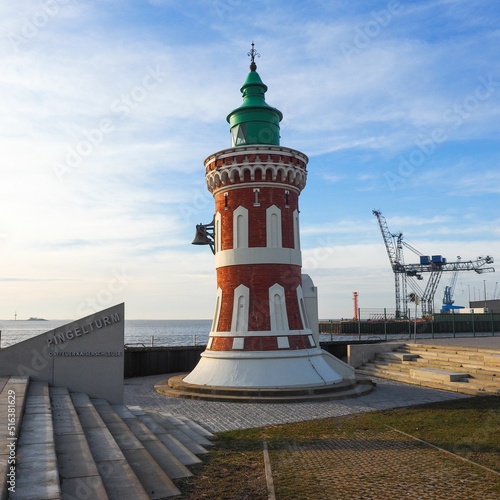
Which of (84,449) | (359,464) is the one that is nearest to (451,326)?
(359,464)

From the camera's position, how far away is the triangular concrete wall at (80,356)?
1367 cm

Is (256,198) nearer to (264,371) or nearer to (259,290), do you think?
(259,290)

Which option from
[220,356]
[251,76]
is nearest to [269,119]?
[251,76]

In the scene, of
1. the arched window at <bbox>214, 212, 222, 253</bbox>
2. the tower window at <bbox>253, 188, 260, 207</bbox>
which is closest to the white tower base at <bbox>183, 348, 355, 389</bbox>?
the arched window at <bbox>214, 212, 222, 253</bbox>

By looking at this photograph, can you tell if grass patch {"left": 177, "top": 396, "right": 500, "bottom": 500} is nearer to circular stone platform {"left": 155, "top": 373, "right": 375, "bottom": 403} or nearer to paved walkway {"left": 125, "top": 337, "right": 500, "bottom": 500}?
paved walkway {"left": 125, "top": 337, "right": 500, "bottom": 500}

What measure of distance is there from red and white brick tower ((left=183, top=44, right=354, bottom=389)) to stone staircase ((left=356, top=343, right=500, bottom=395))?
315cm

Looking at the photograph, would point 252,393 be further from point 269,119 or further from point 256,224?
point 269,119

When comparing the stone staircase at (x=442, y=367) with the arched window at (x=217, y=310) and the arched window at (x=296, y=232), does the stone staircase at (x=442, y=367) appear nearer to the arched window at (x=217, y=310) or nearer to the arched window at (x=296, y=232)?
the arched window at (x=296, y=232)

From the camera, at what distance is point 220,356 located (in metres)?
19.5

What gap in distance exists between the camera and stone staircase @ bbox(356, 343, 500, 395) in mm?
18766

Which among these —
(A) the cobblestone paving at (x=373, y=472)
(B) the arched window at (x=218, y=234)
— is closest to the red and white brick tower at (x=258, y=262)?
(B) the arched window at (x=218, y=234)

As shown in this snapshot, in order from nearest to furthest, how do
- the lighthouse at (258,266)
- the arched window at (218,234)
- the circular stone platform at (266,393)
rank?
the circular stone platform at (266,393), the lighthouse at (258,266), the arched window at (218,234)

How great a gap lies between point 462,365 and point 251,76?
1492cm

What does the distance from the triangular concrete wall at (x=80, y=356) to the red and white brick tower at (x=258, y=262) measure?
17.3ft
